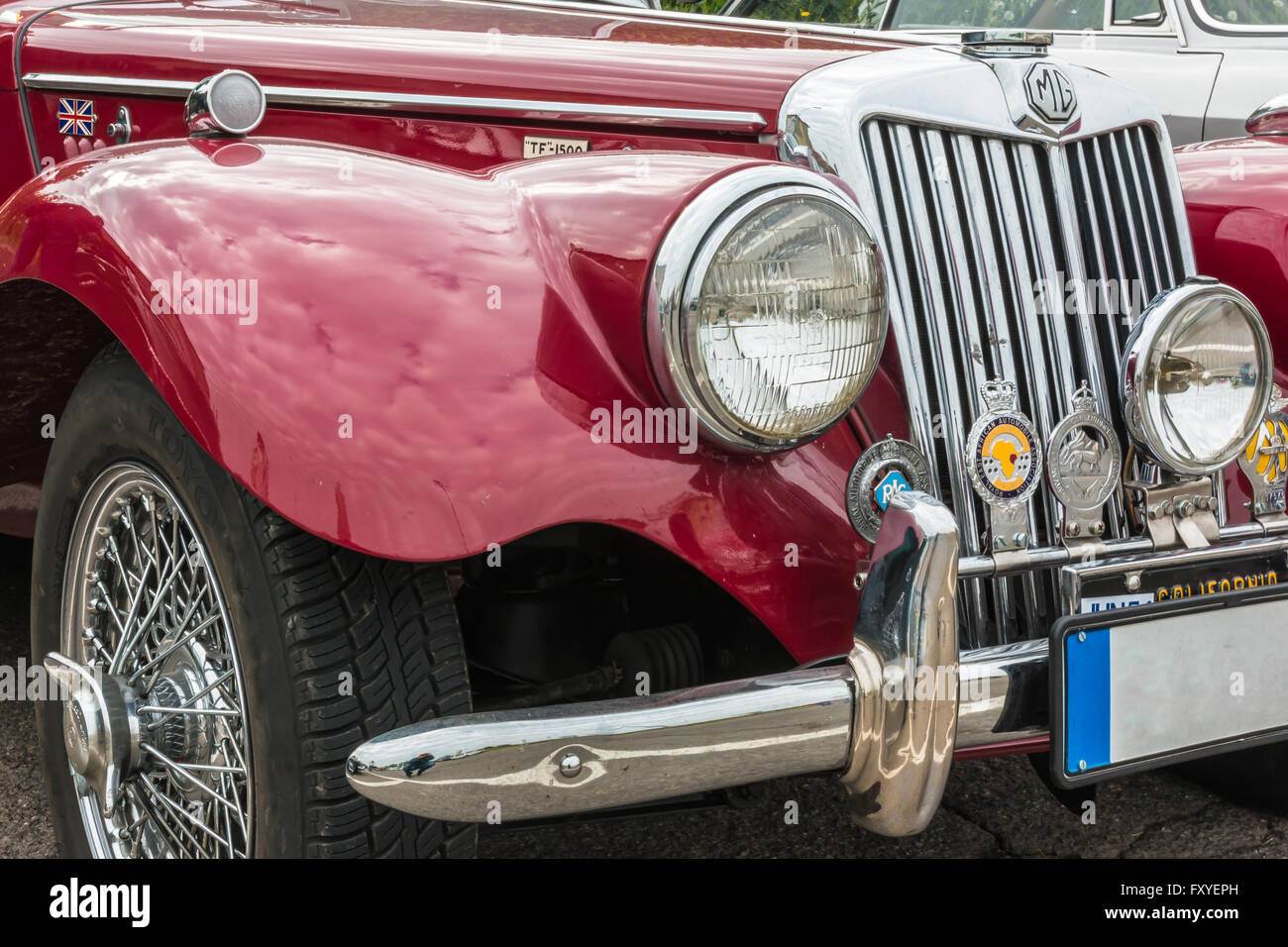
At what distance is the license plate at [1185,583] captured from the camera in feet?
5.32

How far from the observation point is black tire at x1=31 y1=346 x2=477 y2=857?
141 centimetres

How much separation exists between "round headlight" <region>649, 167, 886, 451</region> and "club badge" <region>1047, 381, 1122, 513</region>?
0.36 meters

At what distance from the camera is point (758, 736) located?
1.36 metres

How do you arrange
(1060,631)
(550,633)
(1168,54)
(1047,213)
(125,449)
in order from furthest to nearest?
(1168,54)
(1047,213)
(550,633)
(125,449)
(1060,631)

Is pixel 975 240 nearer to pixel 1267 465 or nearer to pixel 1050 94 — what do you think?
pixel 1050 94

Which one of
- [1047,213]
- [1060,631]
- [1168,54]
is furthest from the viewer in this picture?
[1168,54]

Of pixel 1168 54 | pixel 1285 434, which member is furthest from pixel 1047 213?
pixel 1168 54

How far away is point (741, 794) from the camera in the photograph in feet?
5.97

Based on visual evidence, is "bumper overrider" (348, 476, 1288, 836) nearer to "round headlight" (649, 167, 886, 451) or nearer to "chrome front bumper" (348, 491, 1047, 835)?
"chrome front bumper" (348, 491, 1047, 835)

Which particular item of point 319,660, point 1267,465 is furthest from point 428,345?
point 1267,465

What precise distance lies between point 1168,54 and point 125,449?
3.34m
